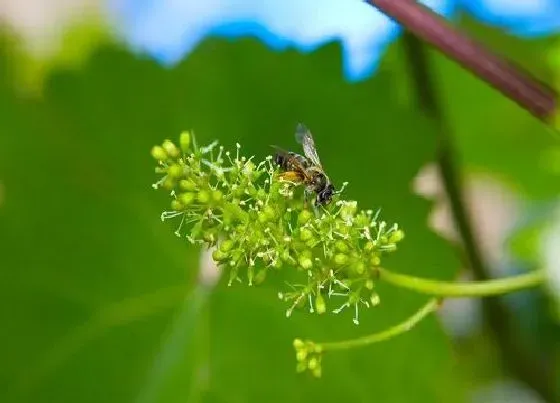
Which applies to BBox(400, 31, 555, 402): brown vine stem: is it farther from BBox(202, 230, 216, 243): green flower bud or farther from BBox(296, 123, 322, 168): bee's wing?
BBox(202, 230, 216, 243): green flower bud

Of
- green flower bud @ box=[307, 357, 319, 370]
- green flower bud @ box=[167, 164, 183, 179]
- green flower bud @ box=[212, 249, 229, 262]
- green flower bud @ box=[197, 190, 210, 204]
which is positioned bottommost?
green flower bud @ box=[307, 357, 319, 370]

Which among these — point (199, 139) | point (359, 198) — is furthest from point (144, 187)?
point (359, 198)

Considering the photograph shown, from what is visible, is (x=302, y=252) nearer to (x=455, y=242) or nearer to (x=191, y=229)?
(x=191, y=229)

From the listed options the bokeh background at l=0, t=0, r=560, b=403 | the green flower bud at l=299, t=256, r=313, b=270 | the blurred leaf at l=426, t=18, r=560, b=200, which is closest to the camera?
the green flower bud at l=299, t=256, r=313, b=270

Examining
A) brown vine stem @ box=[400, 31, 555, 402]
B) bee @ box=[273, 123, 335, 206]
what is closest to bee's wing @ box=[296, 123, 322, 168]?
bee @ box=[273, 123, 335, 206]

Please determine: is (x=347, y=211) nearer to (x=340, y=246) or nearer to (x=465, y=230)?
(x=340, y=246)

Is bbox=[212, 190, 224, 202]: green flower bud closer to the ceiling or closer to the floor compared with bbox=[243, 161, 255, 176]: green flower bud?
closer to the floor

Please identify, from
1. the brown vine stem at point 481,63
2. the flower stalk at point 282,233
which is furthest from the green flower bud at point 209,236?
the brown vine stem at point 481,63

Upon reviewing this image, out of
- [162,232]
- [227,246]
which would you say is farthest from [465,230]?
[227,246]
